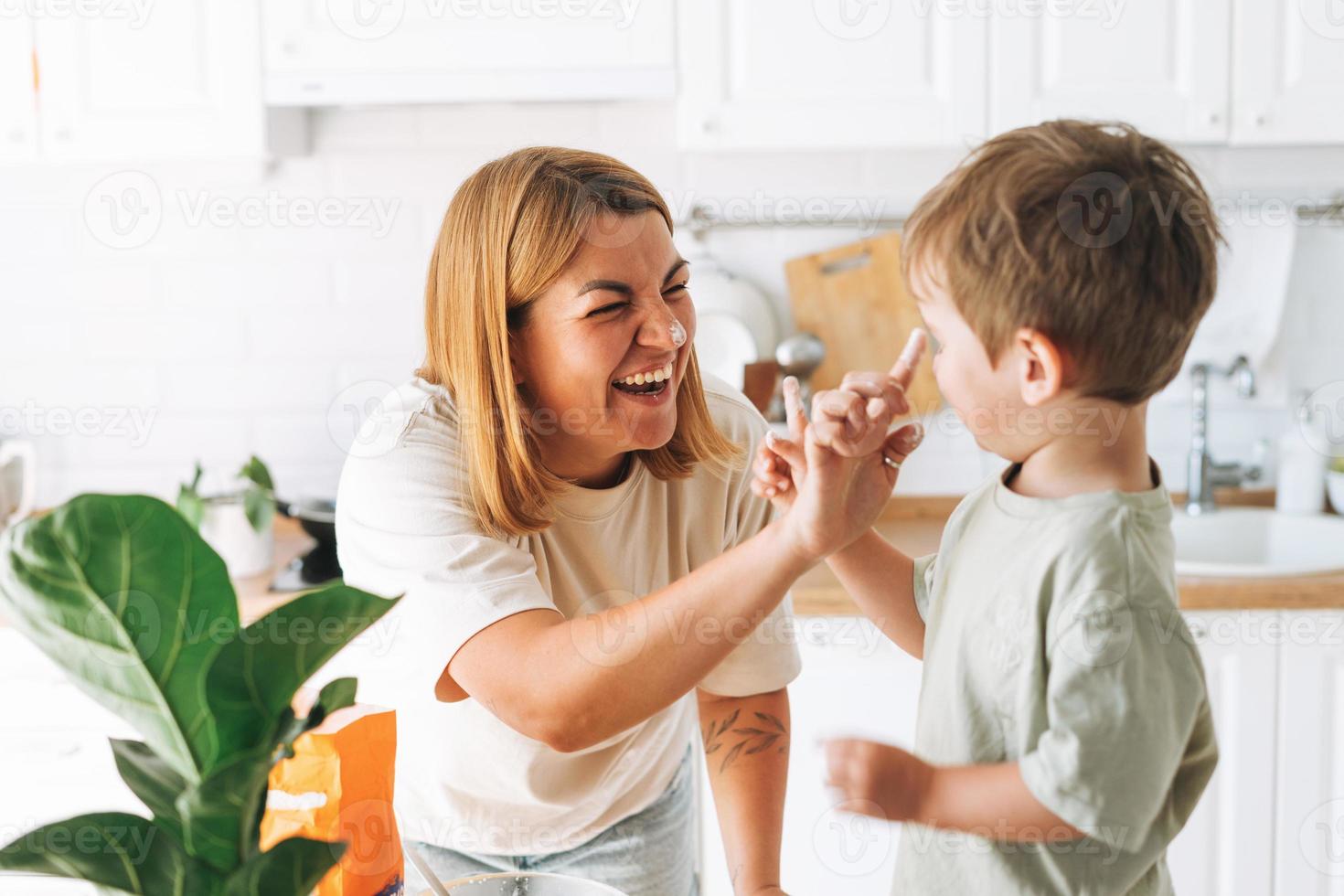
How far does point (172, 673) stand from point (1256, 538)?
7.32 feet

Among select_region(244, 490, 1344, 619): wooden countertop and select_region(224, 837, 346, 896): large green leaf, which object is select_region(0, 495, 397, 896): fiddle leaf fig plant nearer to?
select_region(224, 837, 346, 896): large green leaf

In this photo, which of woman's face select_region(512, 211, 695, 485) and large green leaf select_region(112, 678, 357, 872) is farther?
woman's face select_region(512, 211, 695, 485)

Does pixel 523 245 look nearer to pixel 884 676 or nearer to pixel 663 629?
pixel 663 629

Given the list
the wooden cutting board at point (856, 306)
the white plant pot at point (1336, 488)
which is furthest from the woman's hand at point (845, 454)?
the white plant pot at point (1336, 488)

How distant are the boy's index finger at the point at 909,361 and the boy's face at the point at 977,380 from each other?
0.08 ft

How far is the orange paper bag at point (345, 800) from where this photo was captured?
79 centimetres

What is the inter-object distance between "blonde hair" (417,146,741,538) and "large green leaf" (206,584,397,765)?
0.48 meters

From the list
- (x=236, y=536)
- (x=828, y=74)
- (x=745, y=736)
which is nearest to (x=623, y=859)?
(x=745, y=736)

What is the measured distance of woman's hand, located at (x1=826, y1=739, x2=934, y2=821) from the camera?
72cm

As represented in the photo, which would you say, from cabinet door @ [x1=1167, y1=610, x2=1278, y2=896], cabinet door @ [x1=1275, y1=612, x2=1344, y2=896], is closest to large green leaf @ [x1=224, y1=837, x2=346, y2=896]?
cabinet door @ [x1=1167, y1=610, x2=1278, y2=896]

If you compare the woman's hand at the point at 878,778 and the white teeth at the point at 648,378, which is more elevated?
the white teeth at the point at 648,378

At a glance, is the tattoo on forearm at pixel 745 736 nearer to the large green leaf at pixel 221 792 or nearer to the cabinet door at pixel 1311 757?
the large green leaf at pixel 221 792

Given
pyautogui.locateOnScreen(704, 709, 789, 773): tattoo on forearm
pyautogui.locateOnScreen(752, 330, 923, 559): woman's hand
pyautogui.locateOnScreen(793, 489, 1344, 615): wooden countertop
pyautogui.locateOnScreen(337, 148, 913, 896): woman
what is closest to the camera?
pyautogui.locateOnScreen(752, 330, 923, 559): woman's hand

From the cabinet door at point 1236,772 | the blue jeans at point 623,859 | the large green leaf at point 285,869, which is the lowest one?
the cabinet door at point 1236,772
